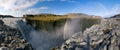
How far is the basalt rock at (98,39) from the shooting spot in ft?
95.2

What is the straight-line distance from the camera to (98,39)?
97.3ft

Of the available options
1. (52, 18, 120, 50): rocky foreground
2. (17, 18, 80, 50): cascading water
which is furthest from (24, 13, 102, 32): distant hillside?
(52, 18, 120, 50): rocky foreground

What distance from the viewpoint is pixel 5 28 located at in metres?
31.5

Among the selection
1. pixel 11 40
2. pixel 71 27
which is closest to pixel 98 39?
pixel 71 27

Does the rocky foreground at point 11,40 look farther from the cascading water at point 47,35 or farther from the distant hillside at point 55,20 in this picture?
the distant hillside at point 55,20

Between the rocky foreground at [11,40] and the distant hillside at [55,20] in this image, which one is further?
the distant hillside at [55,20]

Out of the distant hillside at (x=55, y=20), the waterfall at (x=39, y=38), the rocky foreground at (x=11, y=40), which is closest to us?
the rocky foreground at (x=11, y=40)

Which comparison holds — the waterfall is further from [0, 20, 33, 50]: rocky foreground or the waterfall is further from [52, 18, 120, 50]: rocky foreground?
[52, 18, 120, 50]: rocky foreground

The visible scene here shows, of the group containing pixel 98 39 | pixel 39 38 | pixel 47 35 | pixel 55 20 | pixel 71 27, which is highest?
pixel 55 20

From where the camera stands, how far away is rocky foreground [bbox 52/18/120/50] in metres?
29.0

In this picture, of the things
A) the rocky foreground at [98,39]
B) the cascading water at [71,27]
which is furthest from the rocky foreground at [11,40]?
the cascading water at [71,27]

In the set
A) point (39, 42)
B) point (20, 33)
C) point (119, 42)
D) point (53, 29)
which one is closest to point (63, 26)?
point (53, 29)

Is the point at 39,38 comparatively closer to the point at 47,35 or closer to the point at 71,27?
the point at 47,35

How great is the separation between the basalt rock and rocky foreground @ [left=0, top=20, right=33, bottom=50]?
108 inches
